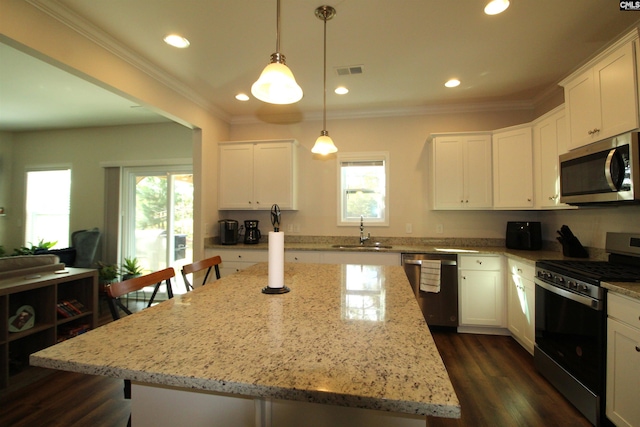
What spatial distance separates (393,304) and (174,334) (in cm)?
89

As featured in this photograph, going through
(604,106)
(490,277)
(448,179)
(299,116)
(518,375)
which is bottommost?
(518,375)

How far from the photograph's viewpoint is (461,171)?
3408mm

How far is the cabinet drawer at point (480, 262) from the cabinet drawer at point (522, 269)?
0.36 ft

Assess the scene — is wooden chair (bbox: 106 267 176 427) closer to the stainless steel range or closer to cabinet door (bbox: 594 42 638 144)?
the stainless steel range

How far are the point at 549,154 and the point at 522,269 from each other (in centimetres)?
115

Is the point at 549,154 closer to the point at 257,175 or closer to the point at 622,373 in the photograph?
the point at 622,373

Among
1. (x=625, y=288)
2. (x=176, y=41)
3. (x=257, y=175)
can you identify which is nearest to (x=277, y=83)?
(x=176, y=41)

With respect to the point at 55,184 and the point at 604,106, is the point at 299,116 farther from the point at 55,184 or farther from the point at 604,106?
the point at 55,184

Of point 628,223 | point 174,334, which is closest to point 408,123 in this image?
point 628,223

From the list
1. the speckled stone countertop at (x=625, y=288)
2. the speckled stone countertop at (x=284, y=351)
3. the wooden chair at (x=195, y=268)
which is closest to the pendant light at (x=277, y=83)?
the speckled stone countertop at (x=284, y=351)

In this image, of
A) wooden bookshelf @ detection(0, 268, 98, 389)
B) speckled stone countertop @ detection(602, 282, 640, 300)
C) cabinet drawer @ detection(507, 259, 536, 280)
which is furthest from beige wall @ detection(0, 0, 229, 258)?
speckled stone countertop @ detection(602, 282, 640, 300)

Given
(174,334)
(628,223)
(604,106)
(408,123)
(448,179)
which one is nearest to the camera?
(174,334)

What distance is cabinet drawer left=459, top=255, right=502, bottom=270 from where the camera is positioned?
3.03m

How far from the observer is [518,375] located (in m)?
2.32
